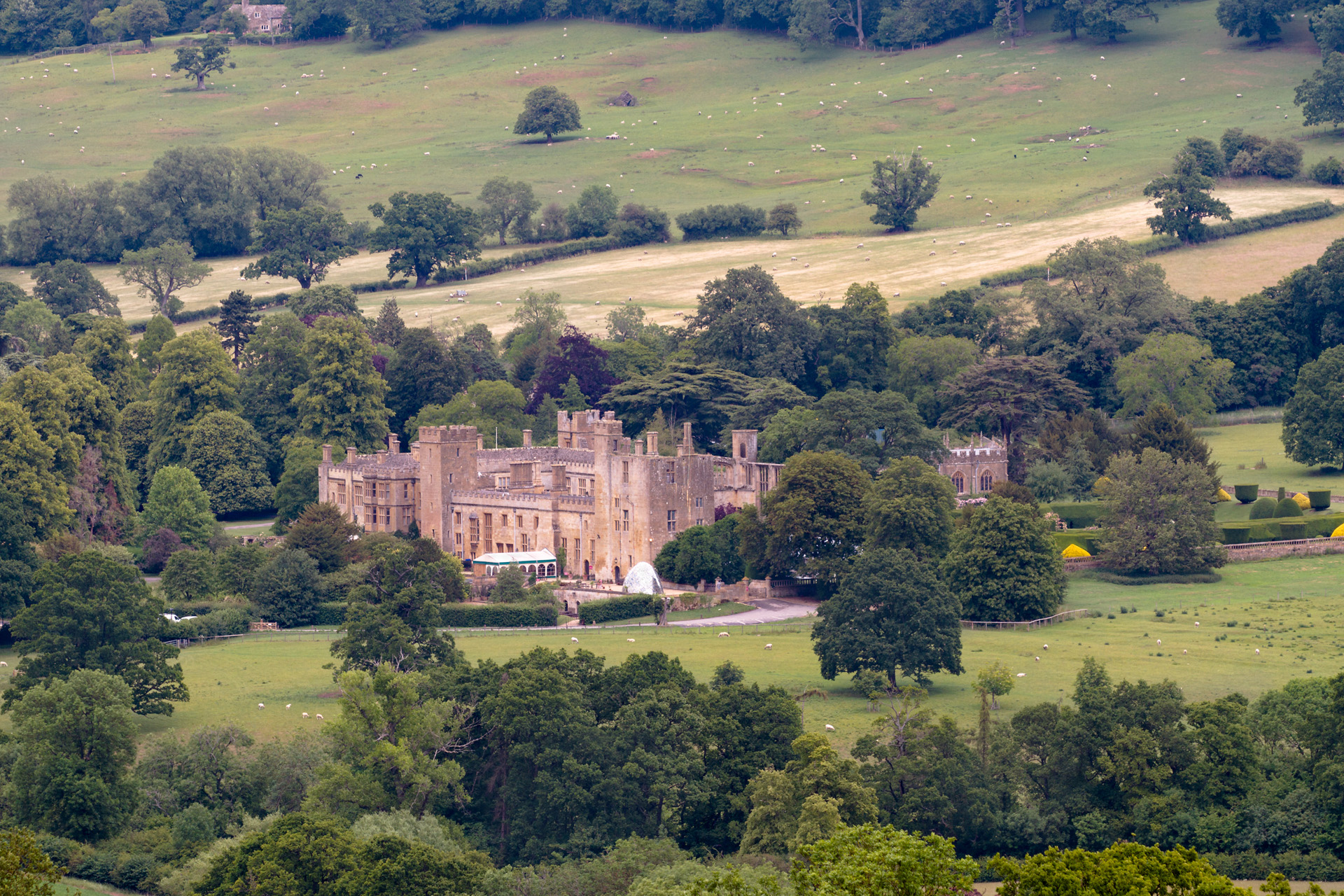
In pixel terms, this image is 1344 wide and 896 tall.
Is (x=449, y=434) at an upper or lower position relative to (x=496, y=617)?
upper

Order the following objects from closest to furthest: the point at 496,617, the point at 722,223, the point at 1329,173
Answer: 1. the point at 496,617
2. the point at 1329,173
3. the point at 722,223

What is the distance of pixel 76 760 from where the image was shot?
7900cm

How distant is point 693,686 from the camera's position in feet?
271

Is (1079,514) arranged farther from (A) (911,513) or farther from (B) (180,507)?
(B) (180,507)

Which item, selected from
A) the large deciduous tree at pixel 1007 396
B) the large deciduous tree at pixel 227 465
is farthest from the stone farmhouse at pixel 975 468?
the large deciduous tree at pixel 227 465

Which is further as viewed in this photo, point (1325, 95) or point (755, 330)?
point (1325, 95)

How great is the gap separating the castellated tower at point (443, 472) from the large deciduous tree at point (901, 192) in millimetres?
74287

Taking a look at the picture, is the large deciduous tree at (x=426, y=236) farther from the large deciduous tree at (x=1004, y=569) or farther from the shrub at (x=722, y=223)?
the large deciduous tree at (x=1004, y=569)

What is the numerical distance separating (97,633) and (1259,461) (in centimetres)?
6957

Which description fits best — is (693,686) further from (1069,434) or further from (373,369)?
(373,369)

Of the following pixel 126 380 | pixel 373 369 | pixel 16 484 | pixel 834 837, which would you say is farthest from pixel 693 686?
pixel 126 380

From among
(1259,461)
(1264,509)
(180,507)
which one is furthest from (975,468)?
(180,507)

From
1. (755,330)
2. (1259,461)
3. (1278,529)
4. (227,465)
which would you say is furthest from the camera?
(755,330)

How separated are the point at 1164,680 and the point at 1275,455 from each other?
54.1 meters
